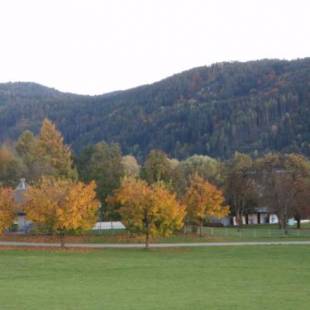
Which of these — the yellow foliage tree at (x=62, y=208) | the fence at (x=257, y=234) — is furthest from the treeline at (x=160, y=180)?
the yellow foliage tree at (x=62, y=208)

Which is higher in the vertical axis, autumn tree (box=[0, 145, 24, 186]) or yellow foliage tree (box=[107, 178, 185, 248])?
autumn tree (box=[0, 145, 24, 186])

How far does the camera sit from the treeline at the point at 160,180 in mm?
58422

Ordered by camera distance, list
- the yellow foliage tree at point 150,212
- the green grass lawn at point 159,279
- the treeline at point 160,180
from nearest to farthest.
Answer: the green grass lawn at point 159,279, the yellow foliage tree at point 150,212, the treeline at point 160,180

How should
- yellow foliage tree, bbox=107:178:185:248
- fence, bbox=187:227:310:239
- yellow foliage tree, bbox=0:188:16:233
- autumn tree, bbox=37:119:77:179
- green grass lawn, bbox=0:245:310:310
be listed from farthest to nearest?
1. autumn tree, bbox=37:119:77:179
2. fence, bbox=187:227:310:239
3. yellow foliage tree, bbox=0:188:16:233
4. yellow foliage tree, bbox=107:178:185:248
5. green grass lawn, bbox=0:245:310:310

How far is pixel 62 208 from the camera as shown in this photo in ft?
184

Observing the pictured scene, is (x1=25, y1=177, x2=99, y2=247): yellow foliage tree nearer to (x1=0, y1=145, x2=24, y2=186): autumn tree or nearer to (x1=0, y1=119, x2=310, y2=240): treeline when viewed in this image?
(x1=0, y1=119, x2=310, y2=240): treeline

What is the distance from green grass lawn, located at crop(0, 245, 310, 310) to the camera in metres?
24.2

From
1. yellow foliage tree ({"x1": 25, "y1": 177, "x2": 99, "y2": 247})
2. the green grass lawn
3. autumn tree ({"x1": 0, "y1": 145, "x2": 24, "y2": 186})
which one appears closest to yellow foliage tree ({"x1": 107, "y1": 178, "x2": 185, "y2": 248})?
yellow foliage tree ({"x1": 25, "y1": 177, "x2": 99, "y2": 247})

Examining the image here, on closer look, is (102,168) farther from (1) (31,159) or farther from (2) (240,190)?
(2) (240,190)

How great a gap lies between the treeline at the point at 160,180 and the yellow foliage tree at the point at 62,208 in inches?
120

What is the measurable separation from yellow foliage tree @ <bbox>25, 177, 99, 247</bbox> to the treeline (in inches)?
120

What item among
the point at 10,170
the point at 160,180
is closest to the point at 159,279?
the point at 160,180

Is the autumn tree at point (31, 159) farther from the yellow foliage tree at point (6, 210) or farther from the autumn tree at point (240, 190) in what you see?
the yellow foliage tree at point (6, 210)

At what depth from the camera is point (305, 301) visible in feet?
79.9
